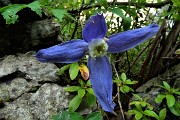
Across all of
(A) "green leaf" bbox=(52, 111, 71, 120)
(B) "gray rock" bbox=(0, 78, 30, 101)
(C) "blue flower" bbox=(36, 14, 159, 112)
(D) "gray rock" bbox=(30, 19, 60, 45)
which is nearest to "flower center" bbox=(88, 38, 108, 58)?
(C) "blue flower" bbox=(36, 14, 159, 112)

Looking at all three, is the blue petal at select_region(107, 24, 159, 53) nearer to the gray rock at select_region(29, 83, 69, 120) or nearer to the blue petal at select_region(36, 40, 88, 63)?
the blue petal at select_region(36, 40, 88, 63)

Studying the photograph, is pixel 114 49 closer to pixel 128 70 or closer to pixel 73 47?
pixel 73 47

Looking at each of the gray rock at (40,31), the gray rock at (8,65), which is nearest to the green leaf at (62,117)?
the gray rock at (8,65)

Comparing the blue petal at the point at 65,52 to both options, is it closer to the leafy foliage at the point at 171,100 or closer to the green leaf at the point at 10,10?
the green leaf at the point at 10,10

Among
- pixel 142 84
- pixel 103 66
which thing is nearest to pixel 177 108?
pixel 142 84

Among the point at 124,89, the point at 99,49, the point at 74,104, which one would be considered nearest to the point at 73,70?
the point at 74,104

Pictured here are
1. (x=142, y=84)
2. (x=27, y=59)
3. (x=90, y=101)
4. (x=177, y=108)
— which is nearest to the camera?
(x=90, y=101)

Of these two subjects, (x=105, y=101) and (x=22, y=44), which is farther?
(x=22, y=44)

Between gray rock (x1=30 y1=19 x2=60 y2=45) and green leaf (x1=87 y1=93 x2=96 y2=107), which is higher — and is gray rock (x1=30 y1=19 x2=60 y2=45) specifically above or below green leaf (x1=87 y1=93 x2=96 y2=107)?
above
